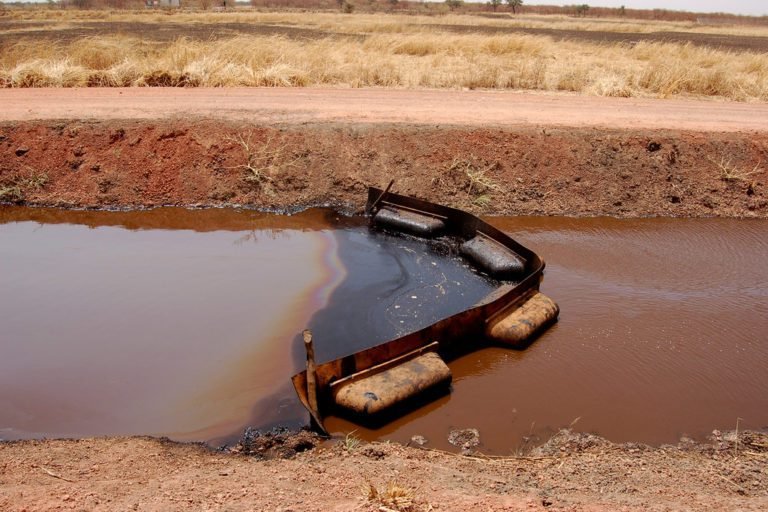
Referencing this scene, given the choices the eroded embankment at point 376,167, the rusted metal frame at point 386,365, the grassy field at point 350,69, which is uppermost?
the grassy field at point 350,69

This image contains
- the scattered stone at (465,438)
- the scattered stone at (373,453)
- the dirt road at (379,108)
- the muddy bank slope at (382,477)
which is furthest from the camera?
the dirt road at (379,108)

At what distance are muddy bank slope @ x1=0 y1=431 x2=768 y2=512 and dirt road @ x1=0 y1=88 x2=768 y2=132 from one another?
30.7 ft

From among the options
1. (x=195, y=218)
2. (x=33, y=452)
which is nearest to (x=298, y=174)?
(x=195, y=218)

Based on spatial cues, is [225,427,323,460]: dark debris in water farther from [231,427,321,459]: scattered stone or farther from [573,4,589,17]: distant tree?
[573,4,589,17]: distant tree

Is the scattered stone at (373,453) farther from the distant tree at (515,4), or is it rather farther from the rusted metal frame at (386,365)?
the distant tree at (515,4)

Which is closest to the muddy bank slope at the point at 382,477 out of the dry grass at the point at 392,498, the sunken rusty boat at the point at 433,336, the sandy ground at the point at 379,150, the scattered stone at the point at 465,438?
the dry grass at the point at 392,498

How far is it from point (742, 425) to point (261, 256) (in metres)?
6.84

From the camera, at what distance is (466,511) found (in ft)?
14.1

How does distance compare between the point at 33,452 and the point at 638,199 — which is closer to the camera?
the point at 33,452

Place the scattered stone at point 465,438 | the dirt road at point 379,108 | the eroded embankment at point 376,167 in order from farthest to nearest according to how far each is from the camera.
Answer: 1. the dirt road at point 379,108
2. the eroded embankment at point 376,167
3. the scattered stone at point 465,438

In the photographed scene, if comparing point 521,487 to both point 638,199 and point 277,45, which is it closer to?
point 638,199

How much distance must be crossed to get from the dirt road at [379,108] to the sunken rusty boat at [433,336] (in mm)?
4099

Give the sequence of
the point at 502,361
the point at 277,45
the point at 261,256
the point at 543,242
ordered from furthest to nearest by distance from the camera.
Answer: the point at 277,45
the point at 543,242
the point at 261,256
the point at 502,361

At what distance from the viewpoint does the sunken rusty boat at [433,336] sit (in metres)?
5.78
